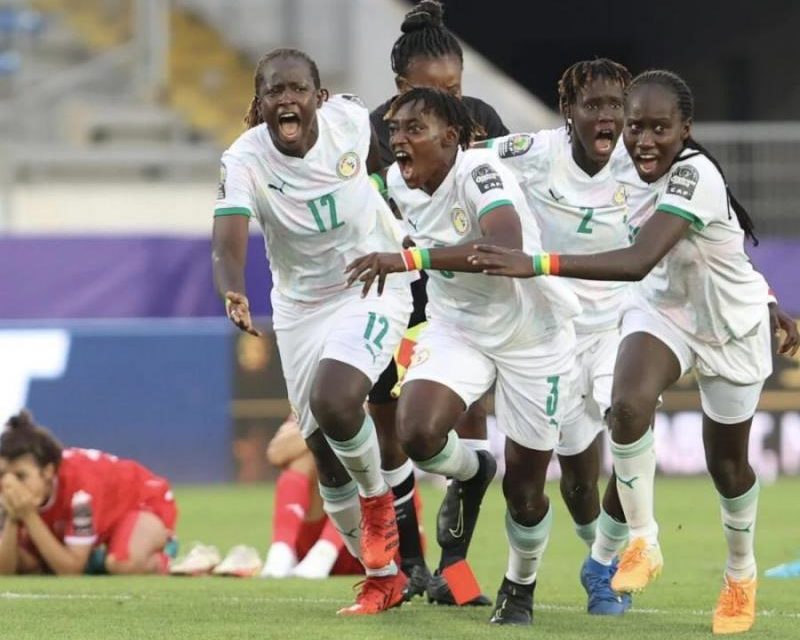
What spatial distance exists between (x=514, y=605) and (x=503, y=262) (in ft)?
4.92

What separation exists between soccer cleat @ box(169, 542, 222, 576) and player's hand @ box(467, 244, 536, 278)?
366 centimetres

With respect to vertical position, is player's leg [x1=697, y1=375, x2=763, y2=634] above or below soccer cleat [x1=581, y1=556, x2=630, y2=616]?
above

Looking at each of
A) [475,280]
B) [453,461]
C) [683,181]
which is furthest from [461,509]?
[683,181]

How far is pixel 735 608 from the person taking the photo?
7062mm

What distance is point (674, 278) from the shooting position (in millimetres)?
7047

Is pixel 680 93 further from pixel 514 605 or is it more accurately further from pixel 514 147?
pixel 514 605

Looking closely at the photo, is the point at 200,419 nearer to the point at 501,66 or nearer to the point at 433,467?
the point at 433,467

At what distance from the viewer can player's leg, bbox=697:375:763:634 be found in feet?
23.1

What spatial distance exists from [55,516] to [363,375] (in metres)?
2.66

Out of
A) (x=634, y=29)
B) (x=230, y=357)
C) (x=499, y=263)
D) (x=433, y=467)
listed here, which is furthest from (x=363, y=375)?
(x=634, y=29)

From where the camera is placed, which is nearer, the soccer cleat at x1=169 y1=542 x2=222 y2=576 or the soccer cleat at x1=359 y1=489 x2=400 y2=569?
the soccer cleat at x1=359 y1=489 x2=400 y2=569

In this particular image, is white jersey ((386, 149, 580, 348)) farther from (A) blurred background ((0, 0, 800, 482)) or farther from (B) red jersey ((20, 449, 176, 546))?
(A) blurred background ((0, 0, 800, 482))

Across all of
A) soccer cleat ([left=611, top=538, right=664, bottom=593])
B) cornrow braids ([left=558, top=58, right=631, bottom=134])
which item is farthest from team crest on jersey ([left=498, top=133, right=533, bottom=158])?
soccer cleat ([left=611, top=538, right=664, bottom=593])

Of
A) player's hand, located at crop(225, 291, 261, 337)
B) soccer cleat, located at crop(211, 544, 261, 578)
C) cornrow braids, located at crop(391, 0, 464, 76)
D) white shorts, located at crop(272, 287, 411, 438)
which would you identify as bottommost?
soccer cleat, located at crop(211, 544, 261, 578)
